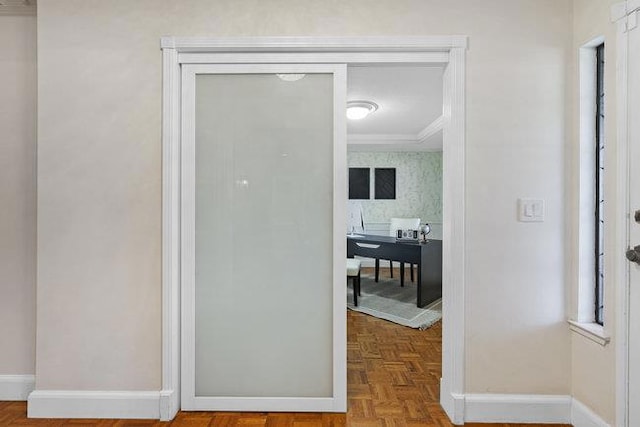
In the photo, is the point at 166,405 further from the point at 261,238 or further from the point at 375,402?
the point at 375,402

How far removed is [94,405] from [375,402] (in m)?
1.57

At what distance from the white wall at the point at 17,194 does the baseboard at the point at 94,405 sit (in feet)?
0.97

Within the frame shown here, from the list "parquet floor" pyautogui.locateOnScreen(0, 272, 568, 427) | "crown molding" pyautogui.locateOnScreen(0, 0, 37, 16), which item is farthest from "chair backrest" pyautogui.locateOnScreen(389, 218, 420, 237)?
"crown molding" pyautogui.locateOnScreen(0, 0, 37, 16)

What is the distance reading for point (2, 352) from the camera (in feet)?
6.50

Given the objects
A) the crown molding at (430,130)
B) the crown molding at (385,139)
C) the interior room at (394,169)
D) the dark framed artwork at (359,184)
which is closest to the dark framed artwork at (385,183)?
the interior room at (394,169)

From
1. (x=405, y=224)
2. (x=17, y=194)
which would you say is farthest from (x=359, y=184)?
(x=17, y=194)

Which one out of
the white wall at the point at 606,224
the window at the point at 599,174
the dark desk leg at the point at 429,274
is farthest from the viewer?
the dark desk leg at the point at 429,274

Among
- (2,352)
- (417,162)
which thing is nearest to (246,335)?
(2,352)

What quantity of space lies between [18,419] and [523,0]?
3.53 metres

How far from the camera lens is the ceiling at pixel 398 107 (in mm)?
3148

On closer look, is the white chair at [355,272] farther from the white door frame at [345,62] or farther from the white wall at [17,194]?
the white wall at [17,194]

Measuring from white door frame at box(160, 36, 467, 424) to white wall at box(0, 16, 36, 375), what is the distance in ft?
2.93

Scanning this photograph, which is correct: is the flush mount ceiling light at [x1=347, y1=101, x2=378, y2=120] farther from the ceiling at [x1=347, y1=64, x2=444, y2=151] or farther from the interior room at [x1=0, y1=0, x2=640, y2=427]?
the interior room at [x1=0, y1=0, x2=640, y2=427]

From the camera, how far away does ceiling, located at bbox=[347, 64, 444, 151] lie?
3148 millimetres
